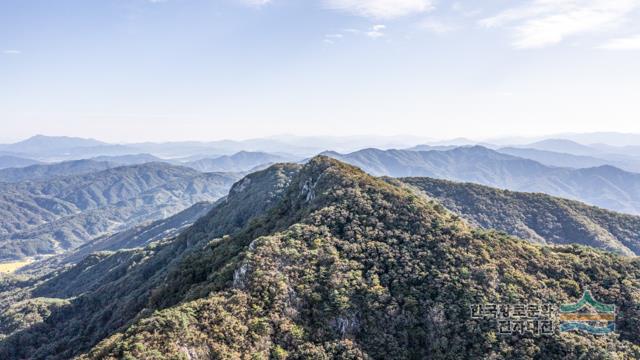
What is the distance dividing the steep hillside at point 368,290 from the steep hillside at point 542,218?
10178 centimetres

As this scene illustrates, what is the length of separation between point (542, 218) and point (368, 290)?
475ft

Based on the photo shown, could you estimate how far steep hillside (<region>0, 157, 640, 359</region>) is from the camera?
38.1 m

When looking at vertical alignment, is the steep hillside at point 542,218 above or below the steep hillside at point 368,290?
below

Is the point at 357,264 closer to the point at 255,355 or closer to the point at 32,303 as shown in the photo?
the point at 255,355

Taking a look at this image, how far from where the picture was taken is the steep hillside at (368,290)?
1501 inches

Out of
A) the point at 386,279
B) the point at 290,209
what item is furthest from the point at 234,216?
the point at 386,279

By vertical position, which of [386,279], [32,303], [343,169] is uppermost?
[343,169]

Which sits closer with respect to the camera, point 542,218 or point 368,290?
point 368,290

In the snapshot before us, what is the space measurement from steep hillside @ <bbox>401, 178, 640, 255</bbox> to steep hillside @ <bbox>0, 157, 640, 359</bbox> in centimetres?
10178

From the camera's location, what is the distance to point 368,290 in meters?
46.5

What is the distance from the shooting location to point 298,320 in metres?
42.2

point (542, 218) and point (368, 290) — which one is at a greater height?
point (368, 290)

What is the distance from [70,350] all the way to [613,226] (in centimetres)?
Result: 19381

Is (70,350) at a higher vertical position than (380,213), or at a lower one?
lower
